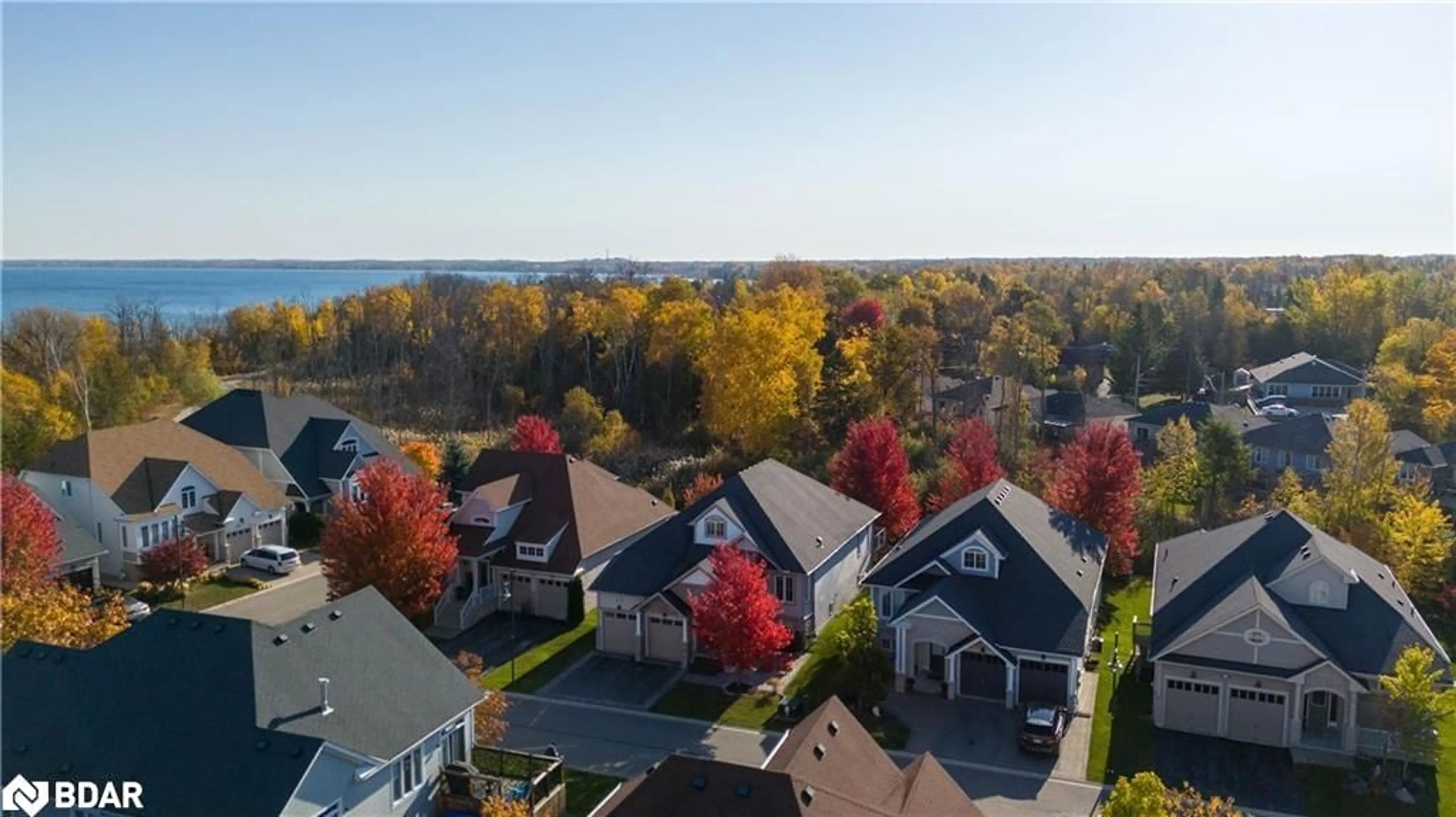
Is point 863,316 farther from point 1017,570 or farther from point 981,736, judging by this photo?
point 981,736

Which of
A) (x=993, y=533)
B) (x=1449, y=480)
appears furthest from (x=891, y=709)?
(x=1449, y=480)

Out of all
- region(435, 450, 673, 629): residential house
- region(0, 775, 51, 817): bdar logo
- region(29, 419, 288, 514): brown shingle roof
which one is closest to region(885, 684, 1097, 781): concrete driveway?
region(435, 450, 673, 629): residential house

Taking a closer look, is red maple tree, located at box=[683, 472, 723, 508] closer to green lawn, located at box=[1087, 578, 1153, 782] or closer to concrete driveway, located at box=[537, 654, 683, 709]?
concrete driveway, located at box=[537, 654, 683, 709]

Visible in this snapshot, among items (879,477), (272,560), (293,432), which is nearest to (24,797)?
(272,560)

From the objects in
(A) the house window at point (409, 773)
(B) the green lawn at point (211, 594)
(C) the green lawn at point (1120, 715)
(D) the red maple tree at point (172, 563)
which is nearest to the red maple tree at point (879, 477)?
(C) the green lawn at point (1120, 715)

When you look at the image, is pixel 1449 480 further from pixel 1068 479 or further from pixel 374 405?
pixel 374 405
